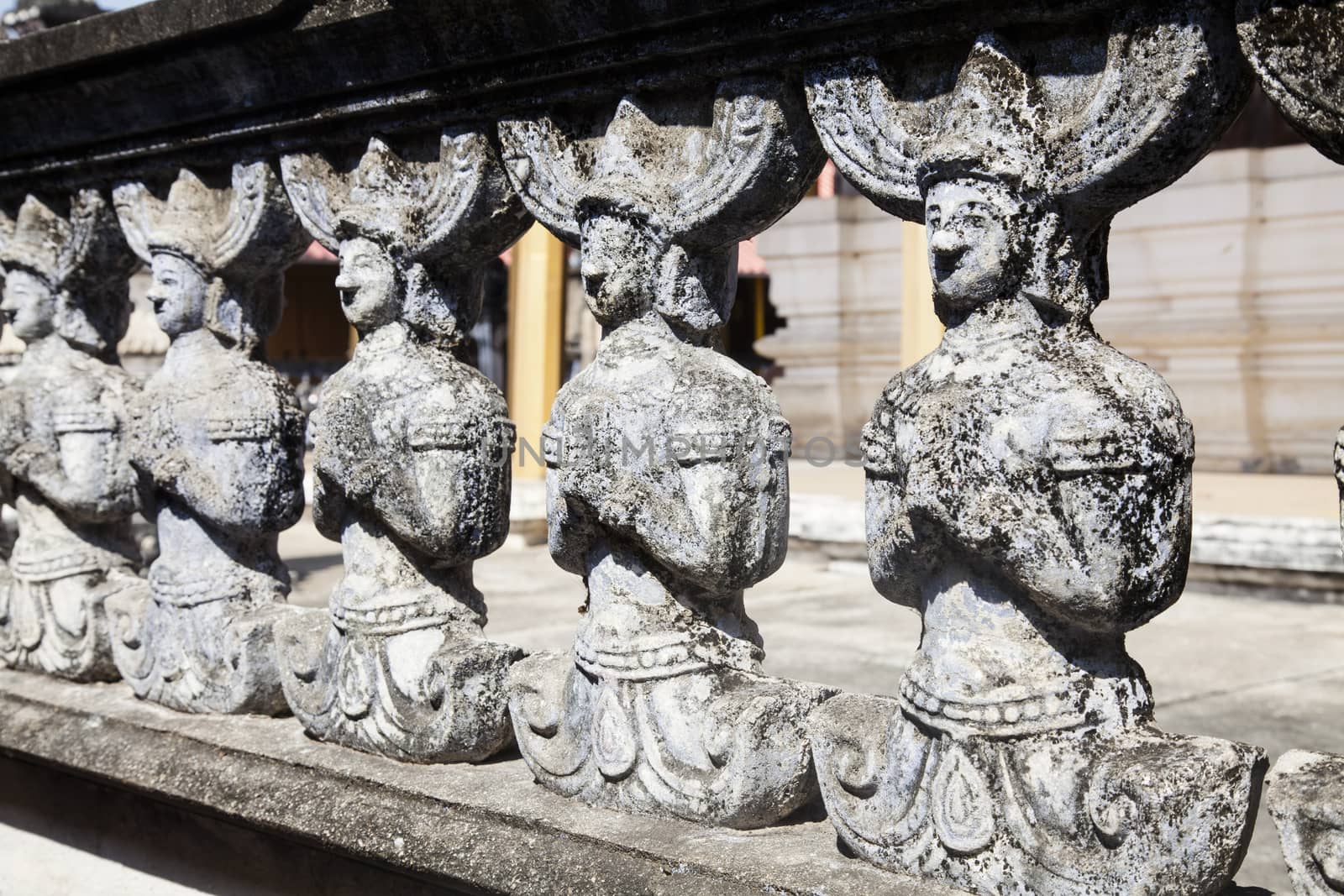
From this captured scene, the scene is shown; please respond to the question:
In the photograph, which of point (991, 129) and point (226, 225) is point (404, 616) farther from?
point (991, 129)

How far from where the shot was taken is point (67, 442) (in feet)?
11.2

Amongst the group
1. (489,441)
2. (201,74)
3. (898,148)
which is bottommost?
(489,441)

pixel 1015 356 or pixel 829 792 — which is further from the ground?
pixel 1015 356

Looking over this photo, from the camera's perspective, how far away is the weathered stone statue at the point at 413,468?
105 inches

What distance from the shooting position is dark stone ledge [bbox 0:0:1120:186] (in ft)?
7.25

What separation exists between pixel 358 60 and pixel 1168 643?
404 centimetres

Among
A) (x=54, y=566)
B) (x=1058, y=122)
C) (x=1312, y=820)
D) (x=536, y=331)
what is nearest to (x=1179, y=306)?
(x=536, y=331)

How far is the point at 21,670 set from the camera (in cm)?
356

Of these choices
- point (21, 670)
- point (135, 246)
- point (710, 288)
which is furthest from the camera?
point (21, 670)

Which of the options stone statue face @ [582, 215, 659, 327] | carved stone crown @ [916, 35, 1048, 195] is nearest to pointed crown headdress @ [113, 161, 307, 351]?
stone statue face @ [582, 215, 659, 327]

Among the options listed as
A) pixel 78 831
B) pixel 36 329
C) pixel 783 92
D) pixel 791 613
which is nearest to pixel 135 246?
pixel 36 329

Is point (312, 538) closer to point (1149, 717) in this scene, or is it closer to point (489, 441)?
point (489, 441)

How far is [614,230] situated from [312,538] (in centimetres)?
714

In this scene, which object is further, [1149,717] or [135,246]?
[135,246]
